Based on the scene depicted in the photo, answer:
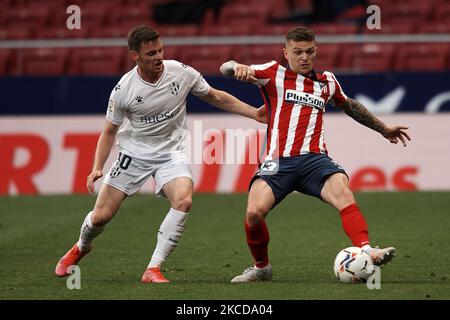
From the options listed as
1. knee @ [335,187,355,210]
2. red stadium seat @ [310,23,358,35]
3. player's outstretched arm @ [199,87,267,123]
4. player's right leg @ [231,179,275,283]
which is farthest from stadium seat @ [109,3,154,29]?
knee @ [335,187,355,210]

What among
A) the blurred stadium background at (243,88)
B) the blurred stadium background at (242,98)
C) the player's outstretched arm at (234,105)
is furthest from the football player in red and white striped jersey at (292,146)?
the blurred stadium background at (243,88)

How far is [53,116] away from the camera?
1683cm

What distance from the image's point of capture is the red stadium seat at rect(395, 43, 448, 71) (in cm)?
1655

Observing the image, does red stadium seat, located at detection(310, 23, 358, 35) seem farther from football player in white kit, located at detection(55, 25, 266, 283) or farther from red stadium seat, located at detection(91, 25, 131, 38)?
football player in white kit, located at detection(55, 25, 266, 283)

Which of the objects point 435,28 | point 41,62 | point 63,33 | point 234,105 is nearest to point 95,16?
point 63,33

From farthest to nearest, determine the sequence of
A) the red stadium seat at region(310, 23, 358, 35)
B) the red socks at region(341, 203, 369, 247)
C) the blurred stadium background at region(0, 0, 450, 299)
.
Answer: the red stadium seat at region(310, 23, 358, 35), the blurred stadium background at region(0, 0, 450, 299), the red socks at region(341, 203, 369, 247)

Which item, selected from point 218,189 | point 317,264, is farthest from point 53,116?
point 317,264

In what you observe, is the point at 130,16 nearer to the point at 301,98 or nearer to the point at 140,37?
the point at 140,37

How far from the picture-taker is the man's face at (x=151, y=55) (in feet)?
26.9

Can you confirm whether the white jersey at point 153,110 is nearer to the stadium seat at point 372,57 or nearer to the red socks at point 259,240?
the red socks at point 259,240

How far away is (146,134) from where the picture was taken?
8500 millimetres

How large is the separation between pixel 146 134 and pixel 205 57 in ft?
28.1

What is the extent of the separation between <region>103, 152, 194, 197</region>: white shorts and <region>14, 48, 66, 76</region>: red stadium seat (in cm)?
890
